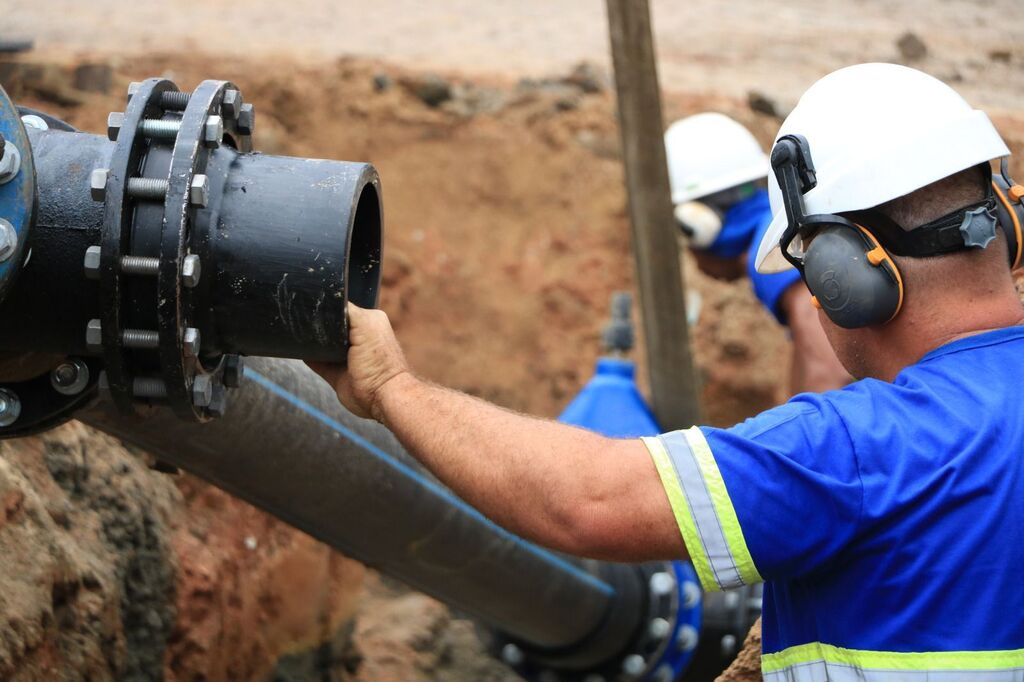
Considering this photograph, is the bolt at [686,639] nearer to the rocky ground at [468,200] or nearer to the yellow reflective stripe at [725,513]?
the rocky ground at [468,200]

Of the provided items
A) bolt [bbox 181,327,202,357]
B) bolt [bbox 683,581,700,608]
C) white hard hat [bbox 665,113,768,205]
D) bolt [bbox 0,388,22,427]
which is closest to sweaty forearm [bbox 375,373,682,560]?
bolt [bbox 181,327,202,357]

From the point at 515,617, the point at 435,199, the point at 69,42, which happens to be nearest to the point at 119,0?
the point at 69,42

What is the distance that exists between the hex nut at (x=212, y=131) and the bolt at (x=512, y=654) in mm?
2348

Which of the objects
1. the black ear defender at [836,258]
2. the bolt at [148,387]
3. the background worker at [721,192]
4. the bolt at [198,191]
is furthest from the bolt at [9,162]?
the background worker at [721,192]

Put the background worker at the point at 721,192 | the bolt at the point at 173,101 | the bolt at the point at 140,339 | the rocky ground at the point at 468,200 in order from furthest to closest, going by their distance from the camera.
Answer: the rocky ground at the point at 468,200
the background worker at the point at 721,192
the bolt at the point at 173,101
the bolt at the point at 140,339

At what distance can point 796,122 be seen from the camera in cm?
193

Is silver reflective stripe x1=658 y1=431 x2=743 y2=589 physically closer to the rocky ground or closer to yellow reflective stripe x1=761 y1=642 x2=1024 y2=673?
yellow reflective stripe x1=761 y1=642 x2=1024 y2=673

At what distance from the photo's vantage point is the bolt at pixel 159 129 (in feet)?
5.62

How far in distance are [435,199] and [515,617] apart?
3.40 m

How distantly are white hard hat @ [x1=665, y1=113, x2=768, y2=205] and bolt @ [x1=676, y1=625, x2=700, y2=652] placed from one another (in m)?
1.60

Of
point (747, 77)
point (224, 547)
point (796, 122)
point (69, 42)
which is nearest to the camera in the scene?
point (796, 122)

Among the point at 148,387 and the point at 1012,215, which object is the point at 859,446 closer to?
the point at 1012,215

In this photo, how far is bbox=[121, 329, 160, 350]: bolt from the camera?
5.53 feet

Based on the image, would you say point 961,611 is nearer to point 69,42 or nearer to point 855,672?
point 855,672
